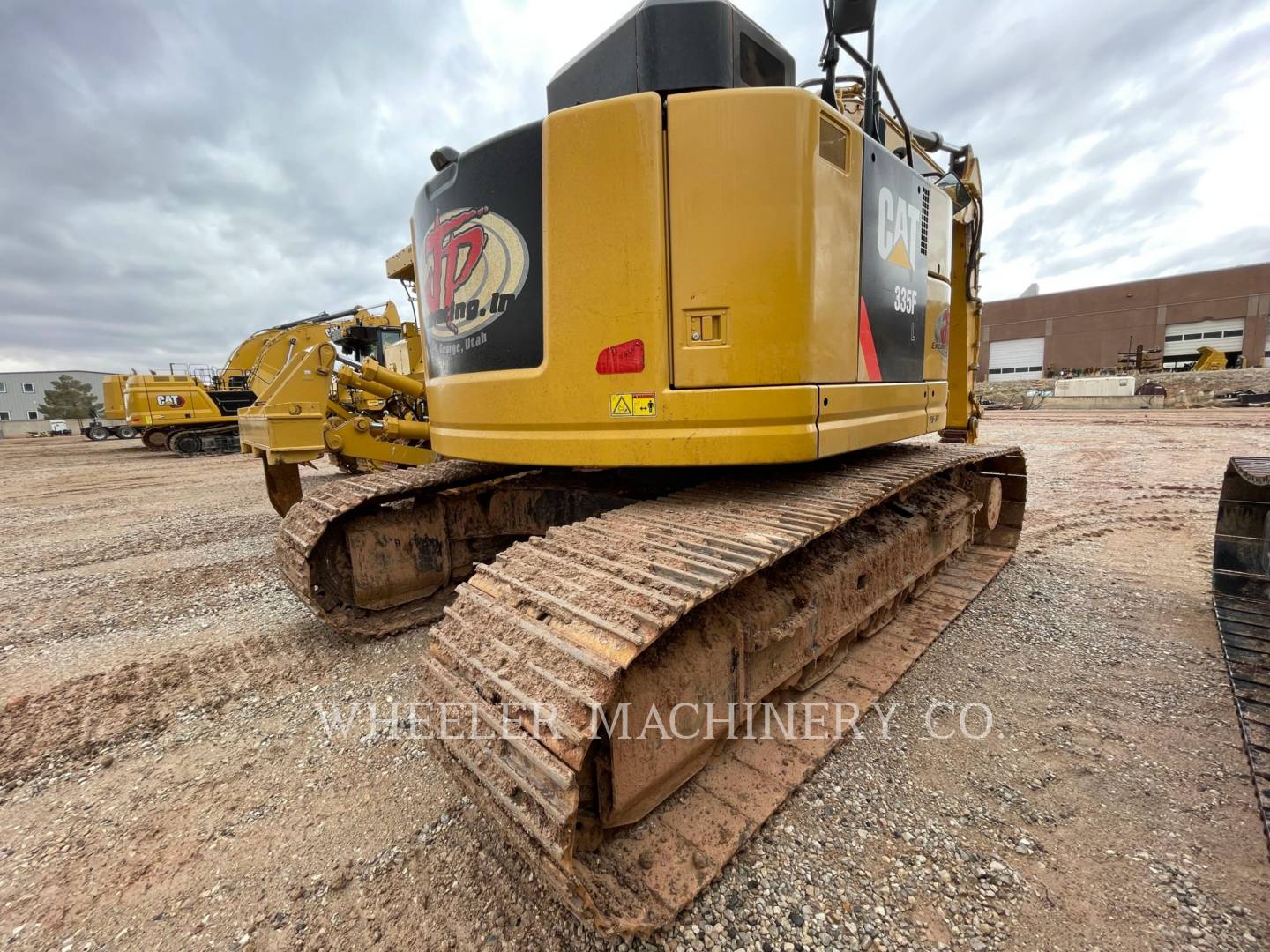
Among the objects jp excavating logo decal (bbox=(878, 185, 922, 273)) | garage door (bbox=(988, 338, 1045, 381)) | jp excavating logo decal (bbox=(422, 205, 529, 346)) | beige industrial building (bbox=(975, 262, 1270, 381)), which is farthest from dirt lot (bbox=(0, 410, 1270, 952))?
garage door (bbox=(988, 338, 1045, 381))

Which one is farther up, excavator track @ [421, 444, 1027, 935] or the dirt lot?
excavator track @ [421, 444, 1027, 935]

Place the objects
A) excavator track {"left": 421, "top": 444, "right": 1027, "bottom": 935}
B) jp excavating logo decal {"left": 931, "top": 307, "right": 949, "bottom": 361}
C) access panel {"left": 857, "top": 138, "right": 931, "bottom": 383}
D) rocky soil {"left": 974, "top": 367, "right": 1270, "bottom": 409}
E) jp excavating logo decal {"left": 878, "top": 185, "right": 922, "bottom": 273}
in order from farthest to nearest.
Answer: rocky soil {"left": 974, "top": 367, "right": 1270, "bottom": 409}
jp excavating logo decal {"left": 931, "top": 307, "right": 949, "bottom": 361}
jp excavating logo decal {"left": 878, "top": 185, "right": 922, "bottom": 273}
access panel {"left": 857, "top": 138, "right": 931, "bottom": 383}
excavator track {"left": 421, "top": 444, "right": 1027, "bottom": 935}

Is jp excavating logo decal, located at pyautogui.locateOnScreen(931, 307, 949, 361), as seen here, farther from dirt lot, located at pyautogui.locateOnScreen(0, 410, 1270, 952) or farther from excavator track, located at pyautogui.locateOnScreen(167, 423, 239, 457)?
excavator track, located at pyautogui.locateOnScreen(167, 423, 239, 457)

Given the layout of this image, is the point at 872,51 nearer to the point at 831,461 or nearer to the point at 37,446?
the point at 831,461

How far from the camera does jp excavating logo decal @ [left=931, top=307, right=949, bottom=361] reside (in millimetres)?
3227

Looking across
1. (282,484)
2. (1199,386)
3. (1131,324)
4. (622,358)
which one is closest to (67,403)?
(282,484)

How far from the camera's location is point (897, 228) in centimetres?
262

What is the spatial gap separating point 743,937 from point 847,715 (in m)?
1.07

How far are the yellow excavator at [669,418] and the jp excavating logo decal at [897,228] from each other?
2 cm

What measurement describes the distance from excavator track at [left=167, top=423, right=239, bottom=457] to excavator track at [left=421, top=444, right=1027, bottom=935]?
1735cm

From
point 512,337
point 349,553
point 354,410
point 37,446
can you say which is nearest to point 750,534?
point 512,337

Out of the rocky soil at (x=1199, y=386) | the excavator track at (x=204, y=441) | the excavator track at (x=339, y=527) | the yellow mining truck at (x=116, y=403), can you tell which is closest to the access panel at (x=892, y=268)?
the excavator track at (x=339, y=527)

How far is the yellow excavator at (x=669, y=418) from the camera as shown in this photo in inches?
60.0

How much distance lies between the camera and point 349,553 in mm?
3135
